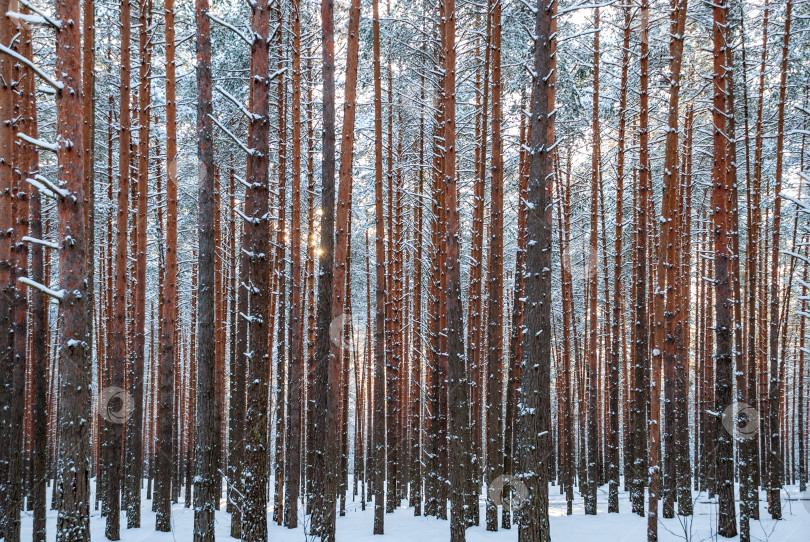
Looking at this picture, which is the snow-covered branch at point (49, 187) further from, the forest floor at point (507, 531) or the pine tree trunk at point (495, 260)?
the pine tree trunk at point (495, 260)

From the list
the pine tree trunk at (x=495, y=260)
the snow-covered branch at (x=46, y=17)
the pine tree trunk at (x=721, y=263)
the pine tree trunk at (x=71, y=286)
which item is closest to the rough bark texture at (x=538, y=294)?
the pine tree trunk at (x=495, y=260)

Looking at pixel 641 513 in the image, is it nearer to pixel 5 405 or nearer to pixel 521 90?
pixel 521 90

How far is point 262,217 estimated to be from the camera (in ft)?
23.5

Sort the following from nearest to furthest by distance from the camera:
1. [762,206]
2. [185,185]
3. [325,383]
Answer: [325,383], [762,206], [185,185]

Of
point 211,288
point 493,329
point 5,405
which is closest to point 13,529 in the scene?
point 5,405

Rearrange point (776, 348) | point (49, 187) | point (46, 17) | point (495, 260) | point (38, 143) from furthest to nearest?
point (776, 348), point (495, 260), point (49, 187), point (46, 17), point (38, 143)

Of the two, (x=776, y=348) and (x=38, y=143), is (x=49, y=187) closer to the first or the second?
(x=38, y=143)

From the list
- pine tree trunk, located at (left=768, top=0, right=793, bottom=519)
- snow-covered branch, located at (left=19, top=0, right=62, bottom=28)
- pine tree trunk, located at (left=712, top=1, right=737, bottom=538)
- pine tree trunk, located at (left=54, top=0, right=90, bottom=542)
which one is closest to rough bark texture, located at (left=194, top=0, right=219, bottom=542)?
pine tree trunk, located at (left=54, top=0, right=90, bottom=542)

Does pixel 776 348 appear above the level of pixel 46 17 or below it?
below

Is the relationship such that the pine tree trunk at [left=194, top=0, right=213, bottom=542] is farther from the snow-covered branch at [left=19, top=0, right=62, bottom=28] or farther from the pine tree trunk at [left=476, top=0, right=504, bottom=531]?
the pine tree trunk at [left=476, top=0, right=504, bottom=531]

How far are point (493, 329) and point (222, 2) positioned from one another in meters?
9.51

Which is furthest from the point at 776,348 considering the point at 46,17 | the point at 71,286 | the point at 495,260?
the point at 46,17

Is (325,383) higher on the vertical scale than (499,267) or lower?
lower

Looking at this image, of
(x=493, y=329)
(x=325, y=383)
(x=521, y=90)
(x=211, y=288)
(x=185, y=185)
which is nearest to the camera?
(x=211, y=288)
